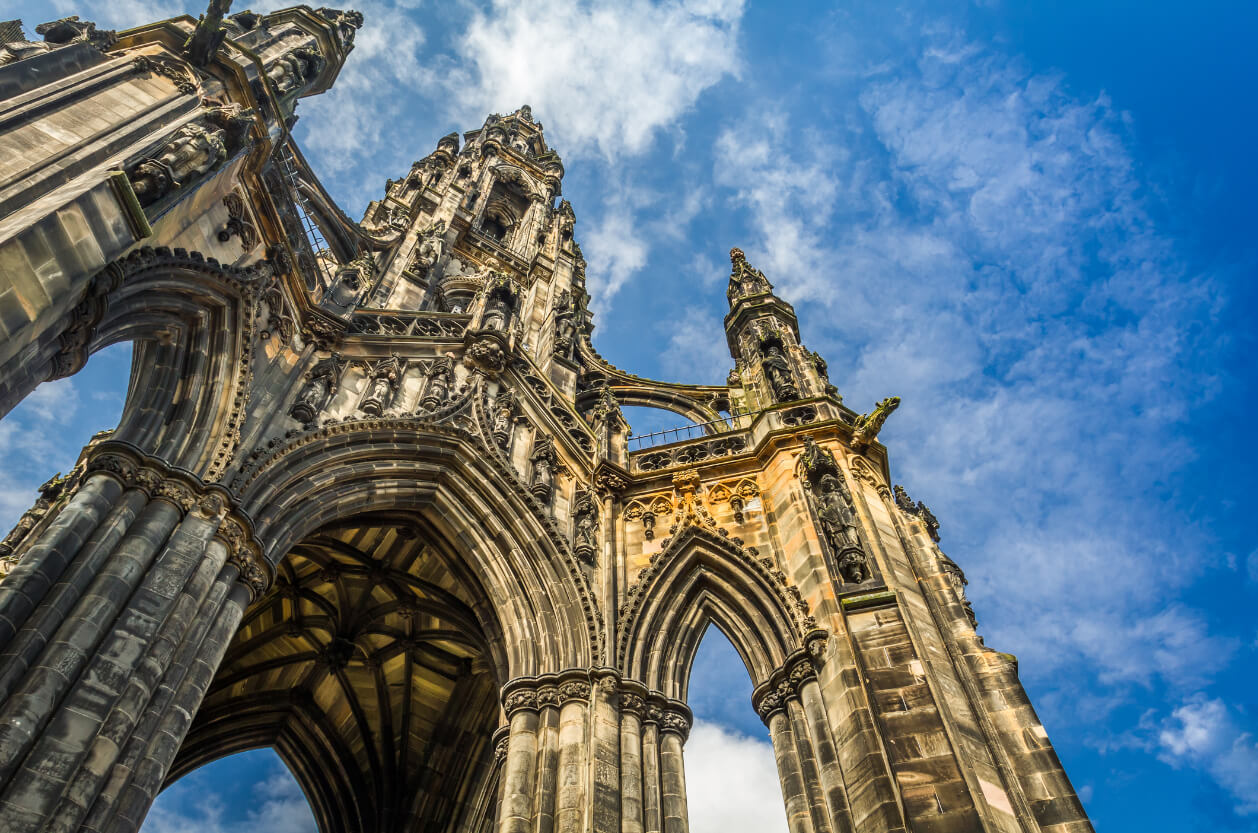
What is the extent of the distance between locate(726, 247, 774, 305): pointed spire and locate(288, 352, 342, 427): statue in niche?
8.23 metres

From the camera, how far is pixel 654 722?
31.2 feet

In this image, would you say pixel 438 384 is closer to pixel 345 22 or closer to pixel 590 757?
pixel 590 757

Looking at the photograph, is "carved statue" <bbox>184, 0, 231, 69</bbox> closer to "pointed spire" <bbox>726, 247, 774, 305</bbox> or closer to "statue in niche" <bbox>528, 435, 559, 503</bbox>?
"statue in niche" <bbox>528, 435, 559, 503</bbox>

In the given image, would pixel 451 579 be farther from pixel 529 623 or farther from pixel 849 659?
pixel 849 659

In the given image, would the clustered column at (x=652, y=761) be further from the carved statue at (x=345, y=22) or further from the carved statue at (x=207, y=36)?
the carved statue at (x=345, y=22)

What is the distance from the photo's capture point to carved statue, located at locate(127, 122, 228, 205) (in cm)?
763

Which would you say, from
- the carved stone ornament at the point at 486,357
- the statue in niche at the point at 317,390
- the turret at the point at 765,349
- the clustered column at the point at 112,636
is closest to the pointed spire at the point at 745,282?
the turret at the point at 765,349

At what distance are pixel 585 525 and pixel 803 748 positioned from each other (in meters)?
4.19

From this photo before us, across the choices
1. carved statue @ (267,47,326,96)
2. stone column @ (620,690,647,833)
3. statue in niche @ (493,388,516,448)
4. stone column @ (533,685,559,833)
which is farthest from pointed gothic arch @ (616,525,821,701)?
carved statue @ (267,47,326,96)

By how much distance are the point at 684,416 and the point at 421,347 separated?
6.90 meters

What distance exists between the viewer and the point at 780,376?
45.0ft

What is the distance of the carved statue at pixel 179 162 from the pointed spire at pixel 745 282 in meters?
10.1

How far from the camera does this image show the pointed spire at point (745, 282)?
16.9m

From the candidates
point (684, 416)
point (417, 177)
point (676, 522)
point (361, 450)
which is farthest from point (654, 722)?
point (417, 177)
